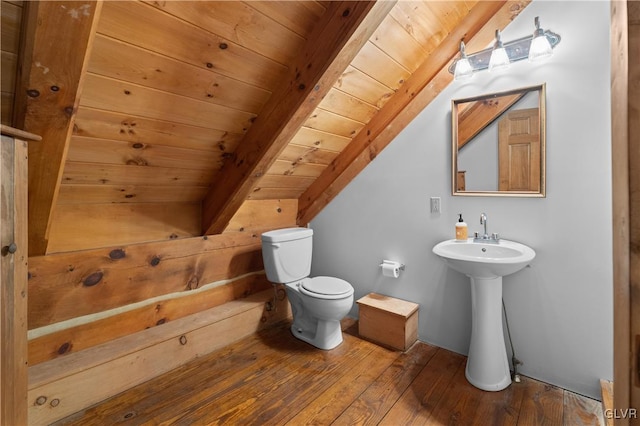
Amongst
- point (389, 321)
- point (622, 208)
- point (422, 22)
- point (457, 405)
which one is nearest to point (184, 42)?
point (422, 22)

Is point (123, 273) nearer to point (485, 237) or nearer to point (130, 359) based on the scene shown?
point (130, 359)

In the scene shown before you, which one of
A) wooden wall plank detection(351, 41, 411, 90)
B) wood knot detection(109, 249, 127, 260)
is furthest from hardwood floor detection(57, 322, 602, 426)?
wooden wall plank detection(351, 41, 411, 90)

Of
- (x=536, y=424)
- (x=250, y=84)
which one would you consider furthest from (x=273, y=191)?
(x=536, y=424)

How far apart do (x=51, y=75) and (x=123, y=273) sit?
1258 millimetres

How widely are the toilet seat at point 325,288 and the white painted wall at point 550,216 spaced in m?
0.50

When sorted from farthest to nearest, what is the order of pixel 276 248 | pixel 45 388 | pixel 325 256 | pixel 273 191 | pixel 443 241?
pixel 325 256
pixel 273 191
pixel 276 248
pixel 443 241
pixel 45 388

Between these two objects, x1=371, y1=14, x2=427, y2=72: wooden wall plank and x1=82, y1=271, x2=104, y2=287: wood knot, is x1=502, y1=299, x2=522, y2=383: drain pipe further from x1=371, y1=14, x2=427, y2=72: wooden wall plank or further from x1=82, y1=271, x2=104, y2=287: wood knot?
x1=82, y1=271, x2=104, y2=287: wood knot

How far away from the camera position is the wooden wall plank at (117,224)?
65.9 inches

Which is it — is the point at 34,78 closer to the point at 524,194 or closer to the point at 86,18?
the point at 86,18

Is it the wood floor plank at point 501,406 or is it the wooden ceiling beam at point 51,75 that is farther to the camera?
the wood floor plank at point 501,406

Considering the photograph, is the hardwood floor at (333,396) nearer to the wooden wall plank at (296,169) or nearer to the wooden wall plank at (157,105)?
the wooden wall plank at (296,169)

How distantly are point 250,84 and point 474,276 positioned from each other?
1.56 m

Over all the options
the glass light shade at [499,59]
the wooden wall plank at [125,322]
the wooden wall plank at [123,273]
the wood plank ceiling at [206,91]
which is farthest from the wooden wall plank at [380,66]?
the wooden wall plank at [125,322]

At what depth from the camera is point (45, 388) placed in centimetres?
147
